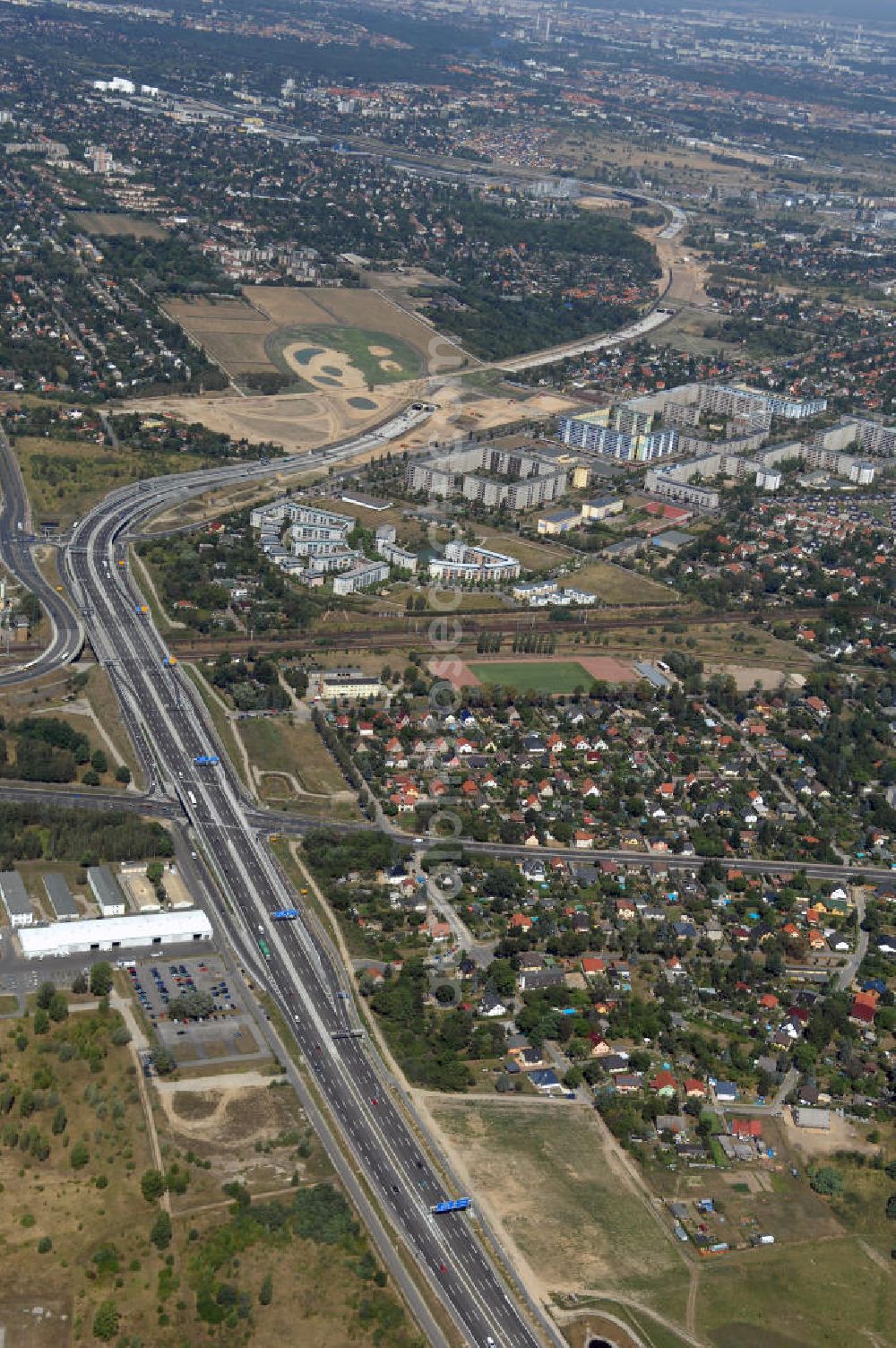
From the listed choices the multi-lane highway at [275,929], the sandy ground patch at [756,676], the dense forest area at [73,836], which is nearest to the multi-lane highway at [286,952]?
the multi-lane highway at [275,929]

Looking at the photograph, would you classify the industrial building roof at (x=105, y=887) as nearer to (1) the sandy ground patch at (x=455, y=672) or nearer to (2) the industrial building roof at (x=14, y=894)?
(2) the industrial building roof at (x=14, y=894)

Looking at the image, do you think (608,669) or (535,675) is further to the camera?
(608,669)

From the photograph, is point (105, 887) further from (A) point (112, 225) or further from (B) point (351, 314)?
(A) point (112, 225)

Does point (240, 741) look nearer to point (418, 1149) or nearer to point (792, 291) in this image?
point (418, 1149)

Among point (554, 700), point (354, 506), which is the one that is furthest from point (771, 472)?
point (554, 700)

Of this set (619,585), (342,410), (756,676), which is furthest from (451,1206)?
(342,410)

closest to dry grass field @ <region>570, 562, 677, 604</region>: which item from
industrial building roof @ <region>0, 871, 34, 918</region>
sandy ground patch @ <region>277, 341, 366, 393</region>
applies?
sandy ground patch @ <region>277, 341, 366, 393</region>
